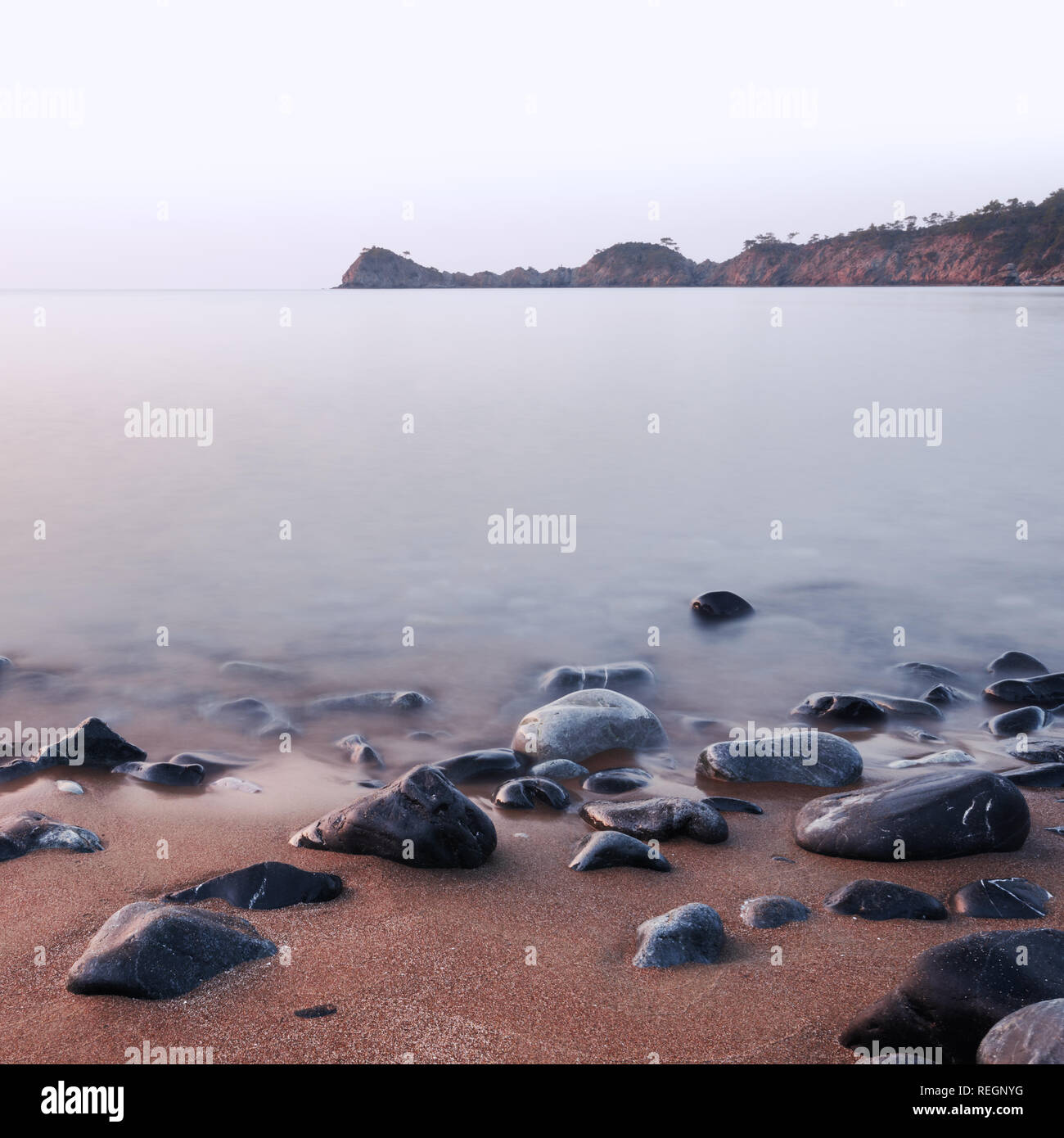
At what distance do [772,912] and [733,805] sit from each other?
1.42 metres

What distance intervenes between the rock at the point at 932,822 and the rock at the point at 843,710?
2032mm

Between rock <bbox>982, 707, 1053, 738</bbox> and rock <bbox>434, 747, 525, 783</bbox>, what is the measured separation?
3.57m

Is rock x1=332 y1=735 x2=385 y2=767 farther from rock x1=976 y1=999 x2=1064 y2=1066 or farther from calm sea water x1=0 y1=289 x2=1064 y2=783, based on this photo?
rock x1=976 y1=999 x2=1064 y2=1066

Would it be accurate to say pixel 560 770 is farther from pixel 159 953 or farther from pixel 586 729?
pixel 159 953

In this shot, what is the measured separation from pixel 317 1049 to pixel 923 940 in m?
2.64

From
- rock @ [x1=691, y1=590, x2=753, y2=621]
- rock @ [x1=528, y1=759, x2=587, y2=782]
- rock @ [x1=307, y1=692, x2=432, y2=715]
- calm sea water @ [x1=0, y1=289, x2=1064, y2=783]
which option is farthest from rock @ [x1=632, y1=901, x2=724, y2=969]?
rock @ [x1=691, y1=590, x2=753, y2=621]

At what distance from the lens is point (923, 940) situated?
4.38 meters

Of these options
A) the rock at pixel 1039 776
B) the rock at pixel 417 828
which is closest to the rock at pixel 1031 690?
the rock at pixel 1039 776

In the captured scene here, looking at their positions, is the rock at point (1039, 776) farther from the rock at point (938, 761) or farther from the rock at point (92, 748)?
the rock at point (92, 748)

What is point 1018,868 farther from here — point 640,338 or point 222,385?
point 640,338

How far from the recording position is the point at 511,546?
13.6 meters

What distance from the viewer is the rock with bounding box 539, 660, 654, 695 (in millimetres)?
8328

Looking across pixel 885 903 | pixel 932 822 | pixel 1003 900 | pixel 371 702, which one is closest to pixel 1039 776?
pixel 932 822

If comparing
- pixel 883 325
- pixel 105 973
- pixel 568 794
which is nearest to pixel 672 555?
pixel 568 794
